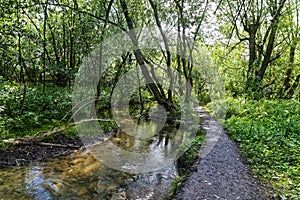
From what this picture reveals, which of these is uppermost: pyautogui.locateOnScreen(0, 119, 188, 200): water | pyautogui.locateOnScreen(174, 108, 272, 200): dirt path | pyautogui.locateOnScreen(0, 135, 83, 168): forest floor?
pyautogui.locateOnScreen(0, 135, 83, 168): forest floor

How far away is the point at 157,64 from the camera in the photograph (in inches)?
586

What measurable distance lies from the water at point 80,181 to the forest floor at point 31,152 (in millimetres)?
312

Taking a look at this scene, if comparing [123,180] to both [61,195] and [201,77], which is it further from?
[201,77]

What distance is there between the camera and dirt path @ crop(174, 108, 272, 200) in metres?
4.74

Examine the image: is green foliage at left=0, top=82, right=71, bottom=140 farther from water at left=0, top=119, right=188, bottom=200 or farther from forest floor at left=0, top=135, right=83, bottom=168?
water at left=0, top=119, right=188, bottom=200

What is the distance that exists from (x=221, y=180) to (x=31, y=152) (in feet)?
17.8

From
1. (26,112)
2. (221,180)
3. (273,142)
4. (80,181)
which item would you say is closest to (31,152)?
(26,112)

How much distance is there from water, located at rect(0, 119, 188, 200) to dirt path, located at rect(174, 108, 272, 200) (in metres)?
0.68

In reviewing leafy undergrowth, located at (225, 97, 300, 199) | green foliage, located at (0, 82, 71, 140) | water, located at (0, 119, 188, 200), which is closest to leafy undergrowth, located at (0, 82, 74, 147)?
green foliage, located at (0, 82, 71, 140)

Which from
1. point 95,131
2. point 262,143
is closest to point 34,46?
point 95,131

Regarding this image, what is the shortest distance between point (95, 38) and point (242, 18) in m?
10.1

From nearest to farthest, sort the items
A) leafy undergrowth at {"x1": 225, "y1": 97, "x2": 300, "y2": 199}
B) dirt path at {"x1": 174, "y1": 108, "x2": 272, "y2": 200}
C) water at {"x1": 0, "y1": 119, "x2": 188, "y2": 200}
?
dirt path at {"x1": 174, "y1": 108, "x2": 272, "y2": 200} < leafy undergrowth at {"x1": 225, "y1": 97, "x2": 300, "y2": 199} < water at {"x1": 0, "y1": 119, "x2": 188, "y2": 200}

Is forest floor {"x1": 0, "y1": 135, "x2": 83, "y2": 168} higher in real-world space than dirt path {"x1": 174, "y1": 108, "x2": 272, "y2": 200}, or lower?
higher

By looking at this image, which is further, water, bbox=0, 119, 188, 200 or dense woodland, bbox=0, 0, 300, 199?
dense woodland, bbox=0, 0, 300, 199
